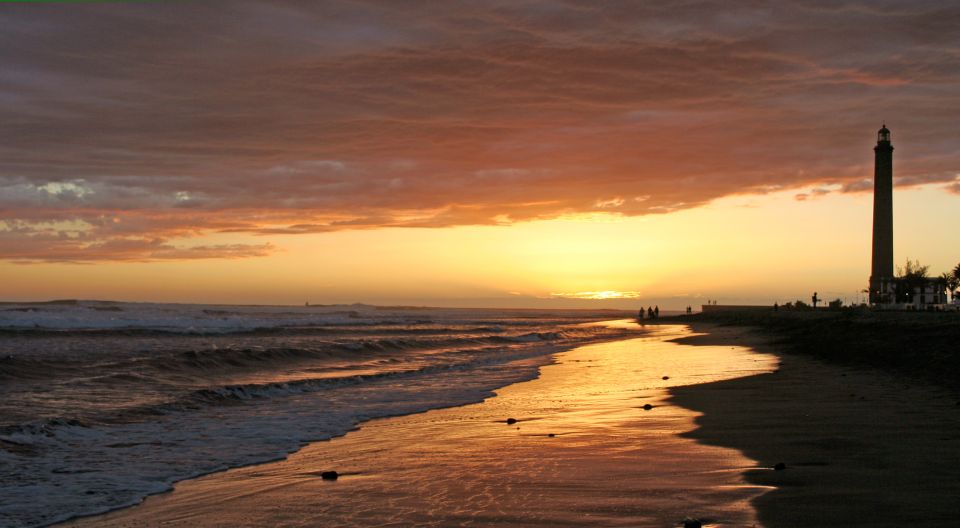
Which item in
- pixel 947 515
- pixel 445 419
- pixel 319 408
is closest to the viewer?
pixel 947 515

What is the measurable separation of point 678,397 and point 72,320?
5203 centimetres

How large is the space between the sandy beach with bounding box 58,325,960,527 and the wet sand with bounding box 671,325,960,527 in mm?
24

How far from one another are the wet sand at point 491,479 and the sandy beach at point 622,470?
0.07 ft

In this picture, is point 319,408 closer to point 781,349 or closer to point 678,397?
point 678,397

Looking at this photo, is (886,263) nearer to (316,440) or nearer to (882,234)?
(882,234)

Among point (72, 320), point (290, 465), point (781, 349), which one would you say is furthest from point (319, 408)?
point (72, 320)

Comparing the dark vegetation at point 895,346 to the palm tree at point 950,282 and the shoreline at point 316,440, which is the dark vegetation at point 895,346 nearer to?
the shoreline at point 316,440

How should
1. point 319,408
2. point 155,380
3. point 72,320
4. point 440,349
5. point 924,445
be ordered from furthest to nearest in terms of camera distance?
point 72,320 → point 440,349 → point 155,380 → point 319,408 → point 924,445

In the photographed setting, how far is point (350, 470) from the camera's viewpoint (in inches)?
364

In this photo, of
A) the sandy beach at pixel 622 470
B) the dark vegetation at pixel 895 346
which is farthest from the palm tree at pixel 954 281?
the sandy beach at pixel 622 470

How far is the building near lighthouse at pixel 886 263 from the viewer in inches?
2586

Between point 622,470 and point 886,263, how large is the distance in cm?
6933

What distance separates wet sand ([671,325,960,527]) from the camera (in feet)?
20.9

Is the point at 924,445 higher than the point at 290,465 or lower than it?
higher
